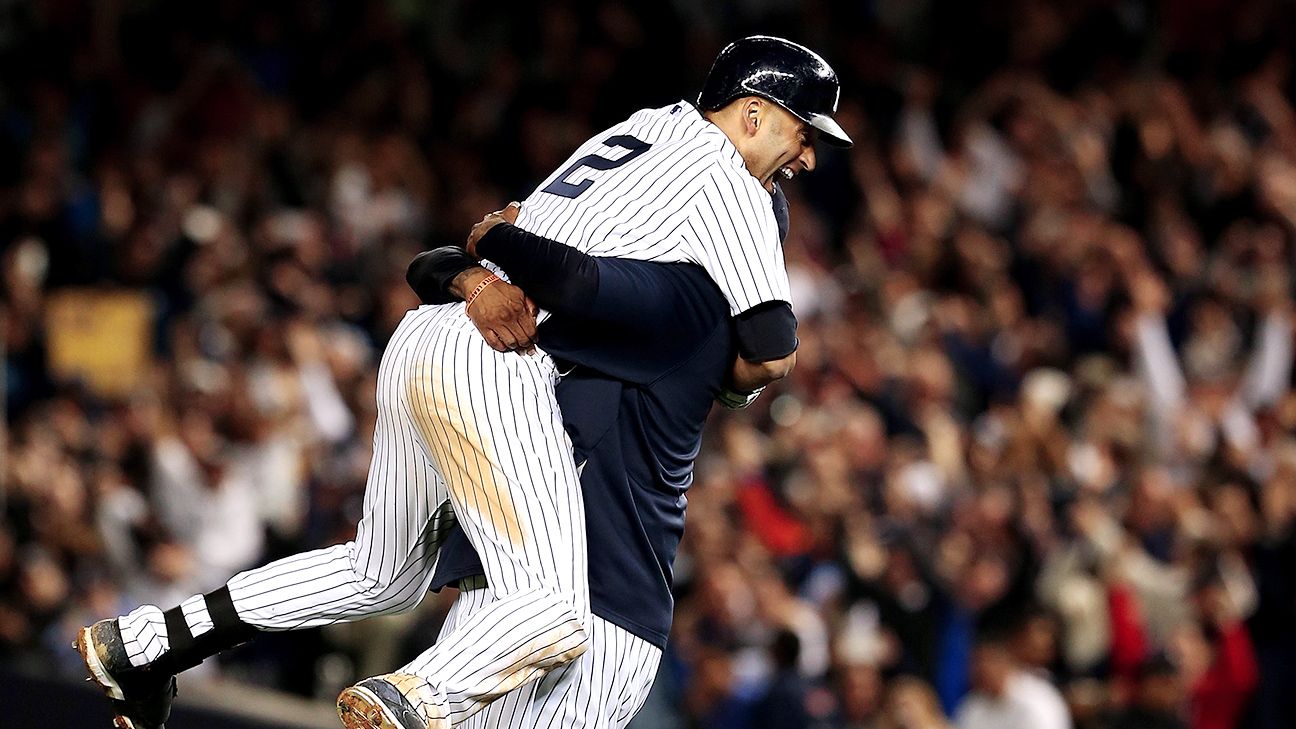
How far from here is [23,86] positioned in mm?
11992

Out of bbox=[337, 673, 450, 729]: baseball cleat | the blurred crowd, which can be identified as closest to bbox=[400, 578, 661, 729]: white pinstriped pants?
bbox=[337, 673, 450, 729]: baseball cleat

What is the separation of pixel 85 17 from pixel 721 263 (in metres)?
9.99

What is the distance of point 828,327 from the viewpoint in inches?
373

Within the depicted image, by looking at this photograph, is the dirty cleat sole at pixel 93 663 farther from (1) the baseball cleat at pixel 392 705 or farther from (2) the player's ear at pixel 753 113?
(2) the player's ear at pixel 753 113

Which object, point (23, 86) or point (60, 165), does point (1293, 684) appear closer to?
point (60, 165)

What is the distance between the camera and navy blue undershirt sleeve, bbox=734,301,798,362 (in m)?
3.68

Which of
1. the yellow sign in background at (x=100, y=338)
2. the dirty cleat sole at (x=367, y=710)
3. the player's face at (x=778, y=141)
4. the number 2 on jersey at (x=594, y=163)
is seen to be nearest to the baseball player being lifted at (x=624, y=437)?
→ the number 2 on jersey at (x=594, y=163)

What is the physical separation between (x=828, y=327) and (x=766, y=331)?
19.1ft

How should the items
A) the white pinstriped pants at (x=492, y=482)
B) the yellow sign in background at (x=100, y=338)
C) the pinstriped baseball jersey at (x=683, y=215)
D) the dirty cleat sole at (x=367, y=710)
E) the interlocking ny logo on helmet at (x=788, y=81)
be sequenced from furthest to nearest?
the yellow sign in background at (x=100, y=338) < the interlocking ny logo on helmet at (x=788, y=81) < the pinstriped baseball jersey at (x=683, y=215) < the white pinstriped pants at (x=492, y=482) < the dirty cleat sole at (x=367, y=710)

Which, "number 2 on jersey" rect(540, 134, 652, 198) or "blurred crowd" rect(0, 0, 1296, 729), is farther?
"blurred crowd" rect(0, 0, 1296, 729)

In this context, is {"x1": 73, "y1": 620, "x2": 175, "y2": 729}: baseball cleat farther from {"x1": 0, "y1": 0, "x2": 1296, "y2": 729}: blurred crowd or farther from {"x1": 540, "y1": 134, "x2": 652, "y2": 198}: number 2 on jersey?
{"x1": 0, "y1": 0, "x2": 1296, "y2": 729}: blurred crowd

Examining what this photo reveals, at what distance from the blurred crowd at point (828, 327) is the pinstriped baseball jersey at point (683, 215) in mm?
3573

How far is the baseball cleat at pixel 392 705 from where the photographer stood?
3.33 meters

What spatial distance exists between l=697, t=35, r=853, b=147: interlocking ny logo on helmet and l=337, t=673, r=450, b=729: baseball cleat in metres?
1.28
